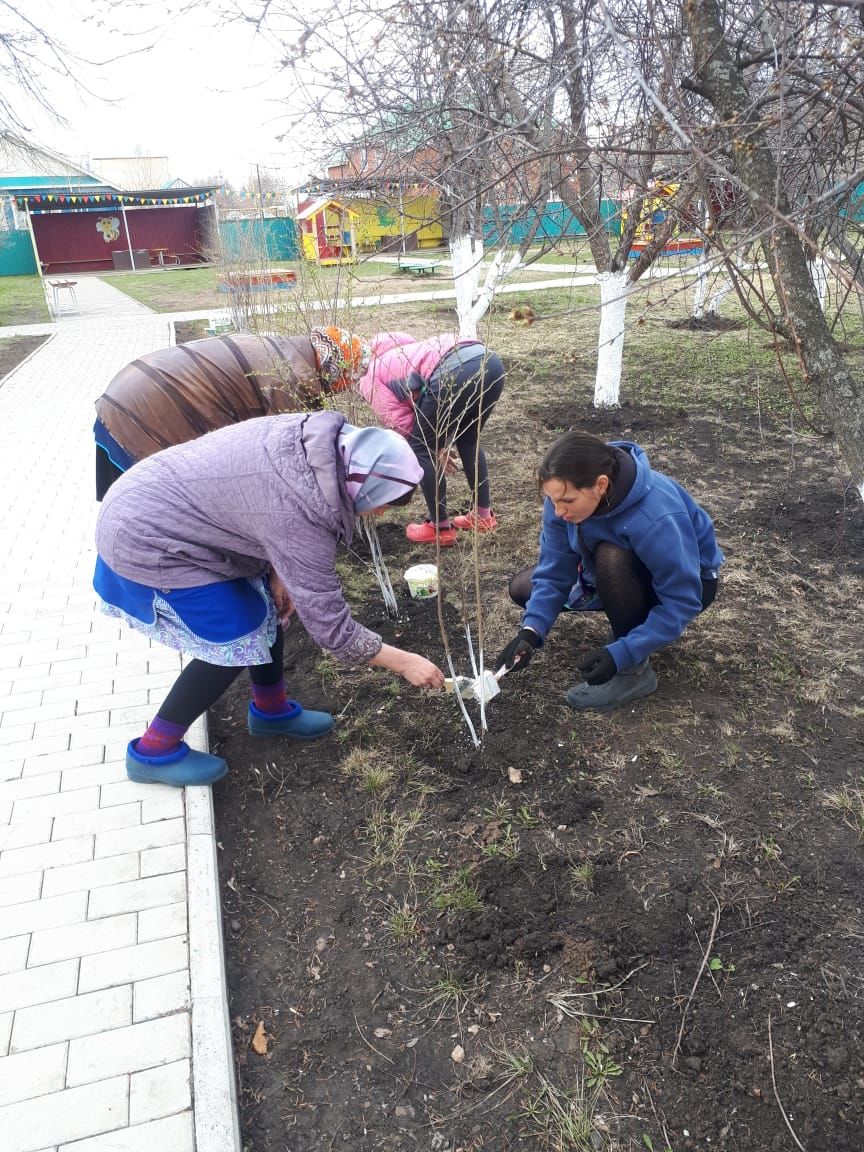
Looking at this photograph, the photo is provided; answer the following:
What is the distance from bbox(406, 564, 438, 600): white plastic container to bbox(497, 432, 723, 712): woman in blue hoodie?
2.90ft

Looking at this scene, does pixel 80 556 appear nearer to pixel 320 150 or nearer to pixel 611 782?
pixel 320 150

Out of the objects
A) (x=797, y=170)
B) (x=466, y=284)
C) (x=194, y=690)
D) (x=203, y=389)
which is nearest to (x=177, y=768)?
(x=194, y=690)

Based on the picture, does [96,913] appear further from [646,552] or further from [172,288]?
[172,288]

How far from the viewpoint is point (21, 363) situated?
10.6 meters

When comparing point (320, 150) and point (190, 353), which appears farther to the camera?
point (320, 150)

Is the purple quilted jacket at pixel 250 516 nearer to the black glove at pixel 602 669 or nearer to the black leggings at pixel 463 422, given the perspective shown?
the black glove at pixel 602 669

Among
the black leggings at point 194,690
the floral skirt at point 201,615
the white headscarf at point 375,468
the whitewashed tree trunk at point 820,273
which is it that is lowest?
the black leggings at point 194,690

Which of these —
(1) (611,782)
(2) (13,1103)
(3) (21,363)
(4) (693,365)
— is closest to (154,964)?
(2) (13,1103)

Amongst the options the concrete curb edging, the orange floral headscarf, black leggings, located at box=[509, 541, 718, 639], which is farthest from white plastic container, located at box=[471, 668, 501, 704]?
the orange floral headscarf

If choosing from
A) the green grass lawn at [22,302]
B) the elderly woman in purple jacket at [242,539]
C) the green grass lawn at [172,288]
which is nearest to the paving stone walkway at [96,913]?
the elderly woman in purple jacket at [242,539]

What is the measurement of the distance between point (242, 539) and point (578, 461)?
104cm

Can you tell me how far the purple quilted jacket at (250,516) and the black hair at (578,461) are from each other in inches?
27.9

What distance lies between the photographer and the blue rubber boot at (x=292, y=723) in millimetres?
2877

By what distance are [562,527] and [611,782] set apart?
2.97 ft
